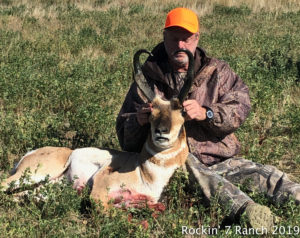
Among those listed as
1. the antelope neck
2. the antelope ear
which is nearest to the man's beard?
the antelope ear

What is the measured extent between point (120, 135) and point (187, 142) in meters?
0.82

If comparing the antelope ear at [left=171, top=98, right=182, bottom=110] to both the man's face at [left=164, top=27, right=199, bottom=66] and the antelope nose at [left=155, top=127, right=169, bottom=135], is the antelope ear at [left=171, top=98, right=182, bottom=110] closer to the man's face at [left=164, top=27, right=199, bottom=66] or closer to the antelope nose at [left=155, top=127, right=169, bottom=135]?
the antelope nose at [left=155, top=127, right=169, bottom=135]

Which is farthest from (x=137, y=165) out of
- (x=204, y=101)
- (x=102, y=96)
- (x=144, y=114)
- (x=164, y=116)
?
(x=102, y=96)

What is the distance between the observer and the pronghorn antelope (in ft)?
15.9

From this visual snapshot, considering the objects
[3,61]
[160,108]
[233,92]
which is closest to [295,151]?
[233,92]

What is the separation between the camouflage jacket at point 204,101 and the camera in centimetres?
546

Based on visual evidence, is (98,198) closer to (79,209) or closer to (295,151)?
(79,209)

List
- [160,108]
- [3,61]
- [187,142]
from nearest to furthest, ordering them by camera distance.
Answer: [160,108], [187,142], [3,61]

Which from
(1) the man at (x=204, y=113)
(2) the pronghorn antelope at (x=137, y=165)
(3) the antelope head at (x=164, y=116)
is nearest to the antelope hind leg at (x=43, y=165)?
(2) the pronghorn antelope at (x=137, y=165)

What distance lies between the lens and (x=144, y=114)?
500 centimetres

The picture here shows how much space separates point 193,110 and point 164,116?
0.32 meters

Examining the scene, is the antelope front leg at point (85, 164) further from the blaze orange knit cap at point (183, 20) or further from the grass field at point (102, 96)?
the blaze orange knit cap at point (183, 20)

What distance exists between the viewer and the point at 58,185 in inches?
198

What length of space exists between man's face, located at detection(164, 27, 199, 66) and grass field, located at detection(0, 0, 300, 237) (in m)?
1.31
